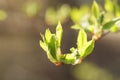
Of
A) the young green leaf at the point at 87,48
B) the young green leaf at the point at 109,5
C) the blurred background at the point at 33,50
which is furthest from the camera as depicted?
the blurred background at the point at 33,50

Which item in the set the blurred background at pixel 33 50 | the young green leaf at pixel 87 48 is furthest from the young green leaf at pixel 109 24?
the blurred background at pixel 33 50

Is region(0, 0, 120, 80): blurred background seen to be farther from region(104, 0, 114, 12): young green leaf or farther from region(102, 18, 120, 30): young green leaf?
region(102, 18, 120, 30): young green leaf

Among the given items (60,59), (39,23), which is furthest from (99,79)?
(39,23)

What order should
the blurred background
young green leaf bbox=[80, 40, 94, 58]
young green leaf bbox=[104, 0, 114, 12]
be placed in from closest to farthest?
young green leaf bbox=[80, 40, 94, 58]
young green leaf bbox=[104, 0, 114, 12]
the blurred background

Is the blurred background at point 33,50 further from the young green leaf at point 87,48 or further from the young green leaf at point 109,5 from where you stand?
the young green leaf at point 87,48

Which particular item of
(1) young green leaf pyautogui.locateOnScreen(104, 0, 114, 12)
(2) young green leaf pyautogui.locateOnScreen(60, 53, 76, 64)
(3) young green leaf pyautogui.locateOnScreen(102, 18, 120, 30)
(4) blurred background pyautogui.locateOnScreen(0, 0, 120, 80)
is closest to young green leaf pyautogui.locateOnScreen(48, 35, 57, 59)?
(2) young green leaf pyautogui.locateOnScreen(60, 53, 76, 64)

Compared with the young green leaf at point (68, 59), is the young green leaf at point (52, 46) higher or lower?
higher

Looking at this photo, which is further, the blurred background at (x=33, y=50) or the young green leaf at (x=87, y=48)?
the blurred background at (x=33, y=50)

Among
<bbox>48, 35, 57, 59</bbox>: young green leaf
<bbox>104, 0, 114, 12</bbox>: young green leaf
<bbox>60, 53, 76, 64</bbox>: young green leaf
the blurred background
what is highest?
the blurred background

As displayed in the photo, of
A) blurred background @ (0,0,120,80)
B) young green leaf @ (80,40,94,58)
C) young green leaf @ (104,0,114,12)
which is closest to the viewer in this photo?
young green leaf @ (80,40,94,58)

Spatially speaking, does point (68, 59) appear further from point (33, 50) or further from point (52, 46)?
point (33, 50)

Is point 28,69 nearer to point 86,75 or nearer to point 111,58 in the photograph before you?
point 111,58
